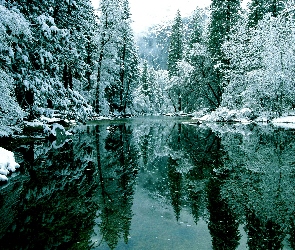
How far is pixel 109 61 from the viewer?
36.3 meters

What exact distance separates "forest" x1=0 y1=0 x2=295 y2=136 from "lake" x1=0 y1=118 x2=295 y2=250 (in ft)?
14.1

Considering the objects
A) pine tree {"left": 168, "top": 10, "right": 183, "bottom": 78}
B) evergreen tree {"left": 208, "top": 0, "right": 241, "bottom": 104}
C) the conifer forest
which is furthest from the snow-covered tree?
pine tree {"left": 168, "top": 10, "right": 183, "bottom": 78}

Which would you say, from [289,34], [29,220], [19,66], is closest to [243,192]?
[29,220]

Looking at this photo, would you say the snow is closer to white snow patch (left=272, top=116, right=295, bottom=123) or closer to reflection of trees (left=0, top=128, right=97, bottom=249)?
reflection of trees (left=0, top=128, right=97, bottom=249)

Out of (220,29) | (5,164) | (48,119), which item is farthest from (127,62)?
(5,164)

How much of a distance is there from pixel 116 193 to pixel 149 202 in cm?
98

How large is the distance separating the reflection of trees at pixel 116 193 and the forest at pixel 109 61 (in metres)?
4.37

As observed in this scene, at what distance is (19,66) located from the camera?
1272 cm

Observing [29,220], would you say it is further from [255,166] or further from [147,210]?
[255,166]

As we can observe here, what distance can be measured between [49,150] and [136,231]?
8.81 metres

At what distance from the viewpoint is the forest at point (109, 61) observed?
1273 centimetres

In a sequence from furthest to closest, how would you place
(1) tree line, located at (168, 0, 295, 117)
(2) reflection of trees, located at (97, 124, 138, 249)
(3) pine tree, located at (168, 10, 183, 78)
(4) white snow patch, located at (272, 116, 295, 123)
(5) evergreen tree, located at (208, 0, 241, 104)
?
1. (3) pine tree, located at (168, 10, 183, 78)
2. (5) evergreen tree, located at (208, 0, 241, 104)
3. (4) white snow patch, located at (272, 116, 295, 123)
4. (1) tree line, located at (168, 0, 295, 117)
5. (2) reflection of trees, located at (97, 124, 138, 249)

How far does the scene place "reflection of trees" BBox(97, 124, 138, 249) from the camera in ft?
16.1

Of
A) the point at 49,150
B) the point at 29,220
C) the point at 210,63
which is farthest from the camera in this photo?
the point at 210,63
